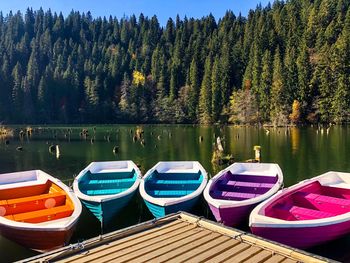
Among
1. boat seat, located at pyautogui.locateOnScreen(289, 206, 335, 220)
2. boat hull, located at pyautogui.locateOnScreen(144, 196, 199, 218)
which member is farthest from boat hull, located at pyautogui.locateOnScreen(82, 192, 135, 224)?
boat seat, located at pyautogui.locateOnScreen(289, 206, 335, 220)

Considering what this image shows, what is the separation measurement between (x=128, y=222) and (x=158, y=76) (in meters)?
125

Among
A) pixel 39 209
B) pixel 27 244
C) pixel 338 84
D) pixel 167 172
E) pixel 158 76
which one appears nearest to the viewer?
pixel 27 244

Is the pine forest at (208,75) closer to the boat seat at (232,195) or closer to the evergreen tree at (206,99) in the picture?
the evergreen tree at (206,99)

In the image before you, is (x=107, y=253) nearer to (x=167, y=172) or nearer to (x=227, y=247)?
(x=227, y=247)

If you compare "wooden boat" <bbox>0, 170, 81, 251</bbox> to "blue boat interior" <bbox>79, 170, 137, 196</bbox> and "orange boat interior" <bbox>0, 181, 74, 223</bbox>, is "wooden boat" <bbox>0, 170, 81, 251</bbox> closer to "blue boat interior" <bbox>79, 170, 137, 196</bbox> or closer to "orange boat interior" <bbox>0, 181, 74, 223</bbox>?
"orange boat interior" <bbox>0, 181, 74, 223</bbox>

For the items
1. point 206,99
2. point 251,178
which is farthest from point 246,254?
point 206,99

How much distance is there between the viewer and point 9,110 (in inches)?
5187

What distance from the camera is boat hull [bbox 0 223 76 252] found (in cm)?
1284

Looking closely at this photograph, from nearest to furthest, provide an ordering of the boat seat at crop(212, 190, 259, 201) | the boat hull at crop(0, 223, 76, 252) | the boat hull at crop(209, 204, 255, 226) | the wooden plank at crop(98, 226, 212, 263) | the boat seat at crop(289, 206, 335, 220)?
the wooden plank at crop(98, 226, 212, 263) → the boat hull at crop(0, 223, 76, 252) → the boat seat at crop(289, 206, 335, 220) → the boat hull at crop(209, 204, 255, 226) → the boat seat at crop(212, 190, 259, 201)

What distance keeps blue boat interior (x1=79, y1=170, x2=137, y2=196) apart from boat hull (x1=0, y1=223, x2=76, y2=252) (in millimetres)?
4900

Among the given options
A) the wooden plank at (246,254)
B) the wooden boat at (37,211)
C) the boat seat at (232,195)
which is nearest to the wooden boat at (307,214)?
the boat seat at (232,195)

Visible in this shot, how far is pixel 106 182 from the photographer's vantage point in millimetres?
20438

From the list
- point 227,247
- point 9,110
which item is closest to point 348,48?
point 227,247

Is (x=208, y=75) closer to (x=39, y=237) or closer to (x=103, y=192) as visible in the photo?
(x=103, y=192)
